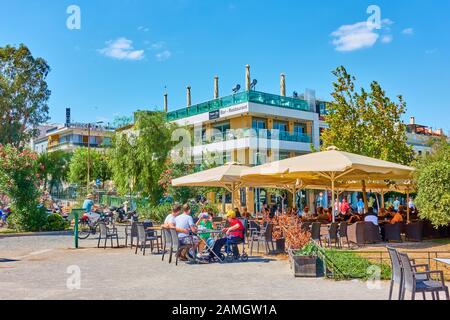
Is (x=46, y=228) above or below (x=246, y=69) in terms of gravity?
below

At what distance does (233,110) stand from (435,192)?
92.1ft

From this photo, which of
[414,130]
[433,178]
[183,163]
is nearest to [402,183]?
[433,178]

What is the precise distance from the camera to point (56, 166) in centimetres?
6062

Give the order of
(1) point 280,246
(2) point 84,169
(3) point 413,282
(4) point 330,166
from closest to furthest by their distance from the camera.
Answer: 1. (3) point 413,282
2. (4) point 330,166
3. (1) point 280,246
4. (2) point 84,169

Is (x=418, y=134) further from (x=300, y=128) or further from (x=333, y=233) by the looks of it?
(x=333, y=233)

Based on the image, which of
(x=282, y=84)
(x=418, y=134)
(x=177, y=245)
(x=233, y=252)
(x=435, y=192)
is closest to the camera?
(x=177, y=245)

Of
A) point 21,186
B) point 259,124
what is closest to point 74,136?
point 259,124

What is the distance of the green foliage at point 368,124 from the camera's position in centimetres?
2264

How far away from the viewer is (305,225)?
1329 cm

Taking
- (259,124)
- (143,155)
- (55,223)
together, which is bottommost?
(55,223)

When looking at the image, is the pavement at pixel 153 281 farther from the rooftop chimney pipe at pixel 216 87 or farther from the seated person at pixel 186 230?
the rooftop chimney pipe at pixel 216 87

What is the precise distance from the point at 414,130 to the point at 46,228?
2065 inches

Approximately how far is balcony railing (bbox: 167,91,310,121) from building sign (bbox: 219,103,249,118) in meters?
0.34
